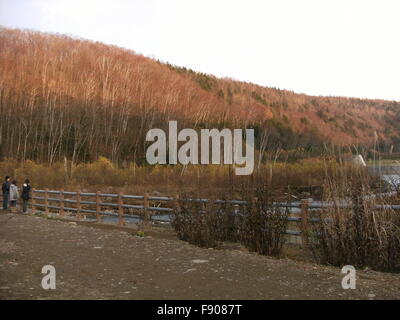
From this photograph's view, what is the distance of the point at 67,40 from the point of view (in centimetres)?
7988

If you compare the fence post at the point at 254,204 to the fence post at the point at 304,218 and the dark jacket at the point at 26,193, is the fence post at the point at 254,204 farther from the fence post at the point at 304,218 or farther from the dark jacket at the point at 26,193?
the dark jacket at the point at 26,193

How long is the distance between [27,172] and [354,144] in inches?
1177

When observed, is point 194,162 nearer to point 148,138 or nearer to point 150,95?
point 148,138

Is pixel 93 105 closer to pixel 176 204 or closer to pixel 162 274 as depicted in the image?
pixel 176 204

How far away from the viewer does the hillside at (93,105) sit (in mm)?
51125

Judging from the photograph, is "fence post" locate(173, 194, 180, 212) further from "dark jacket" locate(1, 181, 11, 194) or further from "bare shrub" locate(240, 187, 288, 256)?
"dark jacket" locate(1, 181, 11, 194)

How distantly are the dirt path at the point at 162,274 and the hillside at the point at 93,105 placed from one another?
26.9 metres

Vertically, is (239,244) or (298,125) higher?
(298,125)

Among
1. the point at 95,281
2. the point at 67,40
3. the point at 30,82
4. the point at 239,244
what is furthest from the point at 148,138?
the point at 95,281

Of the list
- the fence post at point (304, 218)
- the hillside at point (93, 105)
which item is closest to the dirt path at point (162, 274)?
the fence post at point (304, 218)

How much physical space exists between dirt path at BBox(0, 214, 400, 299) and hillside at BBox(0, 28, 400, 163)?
2689 centimetres

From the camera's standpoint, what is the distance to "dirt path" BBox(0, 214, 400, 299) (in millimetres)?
6586

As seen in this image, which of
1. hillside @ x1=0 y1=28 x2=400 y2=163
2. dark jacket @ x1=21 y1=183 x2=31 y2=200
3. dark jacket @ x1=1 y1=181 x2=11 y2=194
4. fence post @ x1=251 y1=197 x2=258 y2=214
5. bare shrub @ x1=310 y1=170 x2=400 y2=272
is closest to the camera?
bare shrub @ x1=310 y1=170 x2=400 y2=272

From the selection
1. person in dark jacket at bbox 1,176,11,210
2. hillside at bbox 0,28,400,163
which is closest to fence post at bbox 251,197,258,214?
person in dark jacket at bbox 1,176,11,210
